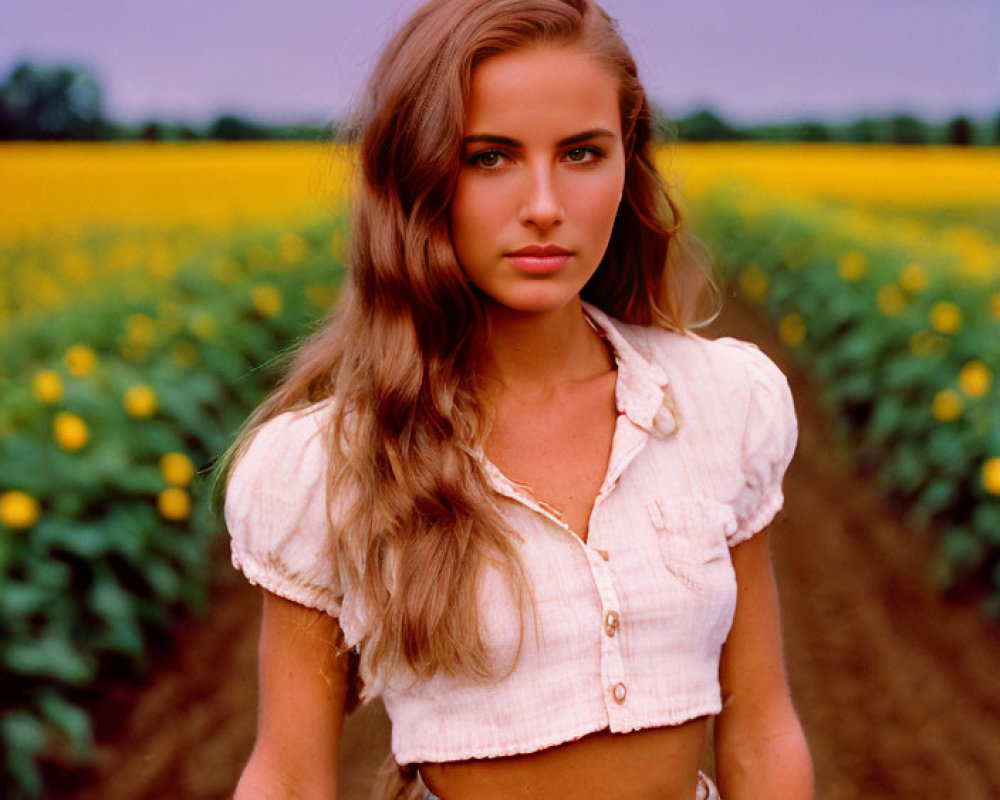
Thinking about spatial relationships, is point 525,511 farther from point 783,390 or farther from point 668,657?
point 783,390

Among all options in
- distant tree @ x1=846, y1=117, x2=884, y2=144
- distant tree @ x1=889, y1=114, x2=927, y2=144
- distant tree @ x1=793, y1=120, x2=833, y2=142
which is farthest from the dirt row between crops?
distant tree @ x1=846, y1=117, x2=884, y2=144

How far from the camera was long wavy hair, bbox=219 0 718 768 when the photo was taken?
123 cm

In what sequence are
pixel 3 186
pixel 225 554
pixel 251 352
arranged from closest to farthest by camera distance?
pixel 225 554, pixel 251 352, pixel 3 186

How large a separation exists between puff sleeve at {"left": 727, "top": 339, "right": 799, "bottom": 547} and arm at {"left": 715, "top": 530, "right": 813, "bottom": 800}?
0.10 ft

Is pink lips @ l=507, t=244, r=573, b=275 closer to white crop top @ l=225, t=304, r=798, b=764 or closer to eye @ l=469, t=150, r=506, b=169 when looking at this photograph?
eye @ l=469, t=150, r=506, b=169

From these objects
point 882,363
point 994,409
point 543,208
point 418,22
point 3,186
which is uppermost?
point 418,22

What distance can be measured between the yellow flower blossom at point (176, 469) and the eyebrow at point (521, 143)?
100 inches

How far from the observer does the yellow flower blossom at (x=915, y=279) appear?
18.1 ft

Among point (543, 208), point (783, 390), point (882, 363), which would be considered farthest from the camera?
point (882, 363)

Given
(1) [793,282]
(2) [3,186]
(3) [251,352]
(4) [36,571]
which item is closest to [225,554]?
(3) [251,352]

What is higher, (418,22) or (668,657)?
(418,22)

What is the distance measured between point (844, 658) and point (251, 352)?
8.94 ft

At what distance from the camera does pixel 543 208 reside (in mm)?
1211

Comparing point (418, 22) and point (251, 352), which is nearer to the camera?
point (418, 22)
